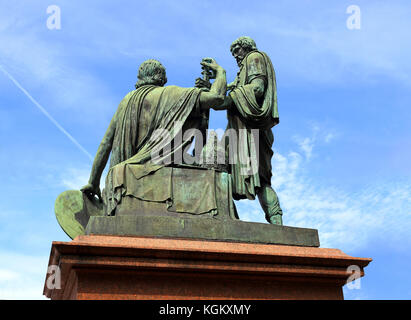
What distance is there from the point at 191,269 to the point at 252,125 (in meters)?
2.96

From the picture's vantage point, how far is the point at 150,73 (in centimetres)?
955

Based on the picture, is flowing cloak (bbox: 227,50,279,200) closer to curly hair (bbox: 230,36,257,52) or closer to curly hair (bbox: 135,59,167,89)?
curly hair (bbox: 230,36,257,52)

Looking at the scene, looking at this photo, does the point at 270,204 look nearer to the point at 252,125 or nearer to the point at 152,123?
the point at 252,125

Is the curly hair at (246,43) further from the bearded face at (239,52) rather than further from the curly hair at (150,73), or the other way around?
the curly hair at (150,73)

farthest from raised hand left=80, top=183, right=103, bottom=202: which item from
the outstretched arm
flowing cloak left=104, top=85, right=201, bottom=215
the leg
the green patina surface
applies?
the leg

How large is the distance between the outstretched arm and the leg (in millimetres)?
2574

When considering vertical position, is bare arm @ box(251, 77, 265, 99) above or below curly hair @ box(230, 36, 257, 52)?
below

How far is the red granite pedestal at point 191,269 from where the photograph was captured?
6.98 metres

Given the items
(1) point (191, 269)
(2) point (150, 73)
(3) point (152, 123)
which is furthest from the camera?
(2) point (150, 73)

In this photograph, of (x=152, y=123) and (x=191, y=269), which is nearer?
(x=191, y=269)

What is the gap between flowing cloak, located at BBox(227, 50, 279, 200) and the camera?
8.91m

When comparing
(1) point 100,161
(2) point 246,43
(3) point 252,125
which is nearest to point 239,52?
(2) point 246,43
